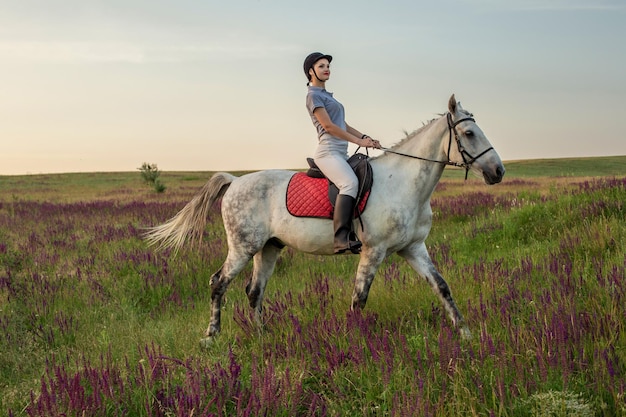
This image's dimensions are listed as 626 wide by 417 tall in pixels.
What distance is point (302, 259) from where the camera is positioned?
9.02m

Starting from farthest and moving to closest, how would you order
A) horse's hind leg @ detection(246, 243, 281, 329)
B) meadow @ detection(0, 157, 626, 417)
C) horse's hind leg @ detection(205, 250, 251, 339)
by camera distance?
horse's hind leg @ detection(246, 243, 281, 329)
horse's hind leg @ detection(205, 250, 251, 339)
meadow @ detection(0, 157, 626, 417)

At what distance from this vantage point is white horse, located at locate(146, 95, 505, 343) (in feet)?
15.5

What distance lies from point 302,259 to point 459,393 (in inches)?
248

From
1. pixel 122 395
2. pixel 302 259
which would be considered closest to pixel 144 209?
pixel 302 259

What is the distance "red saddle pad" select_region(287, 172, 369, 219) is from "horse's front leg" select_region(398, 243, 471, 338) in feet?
2.90

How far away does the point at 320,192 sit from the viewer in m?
5.11

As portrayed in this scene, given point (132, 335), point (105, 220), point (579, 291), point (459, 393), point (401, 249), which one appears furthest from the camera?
point (105, 220)

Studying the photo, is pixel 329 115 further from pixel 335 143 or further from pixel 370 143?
pixel 370 143

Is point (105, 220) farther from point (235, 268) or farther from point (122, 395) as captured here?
point (122, 395)

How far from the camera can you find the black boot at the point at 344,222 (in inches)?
189

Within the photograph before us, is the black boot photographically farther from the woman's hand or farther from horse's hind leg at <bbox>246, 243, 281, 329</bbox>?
horse's hind leg at <bbox>246, 243, 281, 329</bbox>

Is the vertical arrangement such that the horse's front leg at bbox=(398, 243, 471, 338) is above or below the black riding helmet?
below

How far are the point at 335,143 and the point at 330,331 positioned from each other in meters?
2.02

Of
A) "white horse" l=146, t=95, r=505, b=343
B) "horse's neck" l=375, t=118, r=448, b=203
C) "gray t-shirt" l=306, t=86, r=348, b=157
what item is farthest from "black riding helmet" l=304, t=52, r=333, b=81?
"horse's neck" l=375, t=118, r=448, b=203
